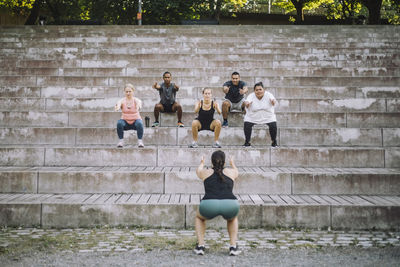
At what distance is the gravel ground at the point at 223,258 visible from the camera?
3.28 m

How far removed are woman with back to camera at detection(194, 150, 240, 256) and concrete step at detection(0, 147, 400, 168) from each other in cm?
216

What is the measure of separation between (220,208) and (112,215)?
5.83ft

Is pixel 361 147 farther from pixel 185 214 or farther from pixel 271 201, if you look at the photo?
pixel 185 214

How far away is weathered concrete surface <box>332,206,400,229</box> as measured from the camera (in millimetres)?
4320

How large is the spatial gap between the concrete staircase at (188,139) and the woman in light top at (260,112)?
303 mm

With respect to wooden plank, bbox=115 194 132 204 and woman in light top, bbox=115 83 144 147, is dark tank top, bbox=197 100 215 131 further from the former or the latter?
wooden plank, bbox=115 194 132 204

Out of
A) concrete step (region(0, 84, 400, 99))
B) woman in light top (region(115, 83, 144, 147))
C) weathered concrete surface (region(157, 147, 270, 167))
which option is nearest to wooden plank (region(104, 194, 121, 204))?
weathered concrete surface (region(157, 147, 270, 167))

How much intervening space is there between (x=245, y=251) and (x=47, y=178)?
3.23 meters

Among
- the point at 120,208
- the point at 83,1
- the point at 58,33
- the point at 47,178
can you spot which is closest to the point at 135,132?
the point at 47,178

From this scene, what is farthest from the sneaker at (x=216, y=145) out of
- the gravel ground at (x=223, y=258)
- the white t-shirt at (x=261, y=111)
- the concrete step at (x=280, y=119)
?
the gravel ground at (x=223, y=258)

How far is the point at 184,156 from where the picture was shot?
5750mm

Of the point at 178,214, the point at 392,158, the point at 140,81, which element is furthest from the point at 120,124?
the point at 392,158

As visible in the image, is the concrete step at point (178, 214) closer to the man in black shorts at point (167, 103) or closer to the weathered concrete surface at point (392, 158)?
the weathered concrete surface at point (392, 158)

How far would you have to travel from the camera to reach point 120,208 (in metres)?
4.44
